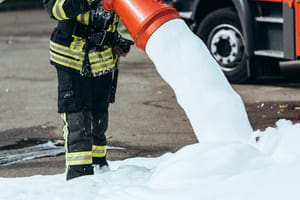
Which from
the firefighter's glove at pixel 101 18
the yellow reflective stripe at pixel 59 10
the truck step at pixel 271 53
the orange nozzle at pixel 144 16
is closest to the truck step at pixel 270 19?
the truck step at pixel 271 53

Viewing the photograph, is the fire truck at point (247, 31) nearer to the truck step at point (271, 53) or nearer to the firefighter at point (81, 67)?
the truck step at point (271, 53)

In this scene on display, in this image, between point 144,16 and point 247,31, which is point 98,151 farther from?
point 247,31

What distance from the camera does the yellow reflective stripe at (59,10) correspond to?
18.1 ft

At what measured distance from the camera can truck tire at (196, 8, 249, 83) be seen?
1077 cm

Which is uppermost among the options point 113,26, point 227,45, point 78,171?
point 113,26

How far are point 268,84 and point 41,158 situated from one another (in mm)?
4337

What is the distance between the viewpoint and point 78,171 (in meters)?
5.74

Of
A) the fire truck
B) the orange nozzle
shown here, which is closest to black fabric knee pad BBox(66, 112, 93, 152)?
the orange nozzle

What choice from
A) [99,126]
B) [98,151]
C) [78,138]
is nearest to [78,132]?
[78,138]

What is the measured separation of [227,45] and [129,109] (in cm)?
197

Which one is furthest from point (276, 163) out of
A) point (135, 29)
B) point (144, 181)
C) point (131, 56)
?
point (131, 56)

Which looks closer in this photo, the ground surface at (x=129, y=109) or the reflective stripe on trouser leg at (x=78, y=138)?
the reflective stripe on trouser leg at (x=78, y=138)

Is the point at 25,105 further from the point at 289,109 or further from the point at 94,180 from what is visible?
the point at 94,180

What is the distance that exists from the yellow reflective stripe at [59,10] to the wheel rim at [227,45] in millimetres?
5376
